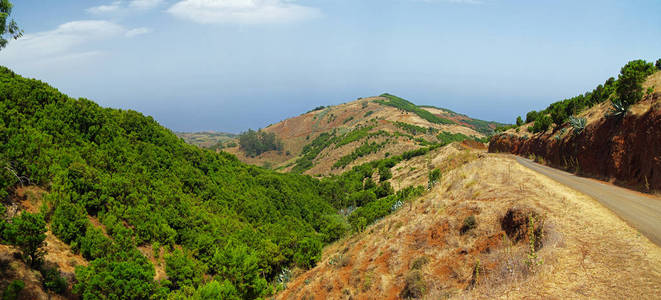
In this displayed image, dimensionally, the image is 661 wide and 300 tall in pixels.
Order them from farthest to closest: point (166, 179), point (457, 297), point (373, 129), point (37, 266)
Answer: point (373, 129), point (166, 179), point (37, 266), point (457, 297)

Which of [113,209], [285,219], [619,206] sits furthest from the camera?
[285,219]

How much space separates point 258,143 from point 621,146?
116 metres

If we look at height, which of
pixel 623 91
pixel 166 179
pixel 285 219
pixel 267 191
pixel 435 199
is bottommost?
pixel 285 219

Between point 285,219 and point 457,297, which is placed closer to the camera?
point 457,297

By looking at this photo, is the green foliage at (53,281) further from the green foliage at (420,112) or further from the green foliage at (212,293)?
the green foliage at (420,112)

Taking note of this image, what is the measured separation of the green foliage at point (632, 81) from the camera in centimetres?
1392

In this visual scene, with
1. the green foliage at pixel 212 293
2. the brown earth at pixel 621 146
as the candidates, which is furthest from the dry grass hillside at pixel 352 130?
the green foliage at pixel 212 293

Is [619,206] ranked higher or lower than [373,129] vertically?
lower

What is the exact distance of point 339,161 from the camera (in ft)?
261

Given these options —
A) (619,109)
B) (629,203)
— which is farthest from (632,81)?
(629,203)

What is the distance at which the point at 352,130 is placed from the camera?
10306 centimetres

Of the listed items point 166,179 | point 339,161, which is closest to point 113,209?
point 166,179

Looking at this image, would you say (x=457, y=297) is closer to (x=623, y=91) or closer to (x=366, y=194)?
(x=623, y=91)

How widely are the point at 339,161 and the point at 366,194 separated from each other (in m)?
38.2
